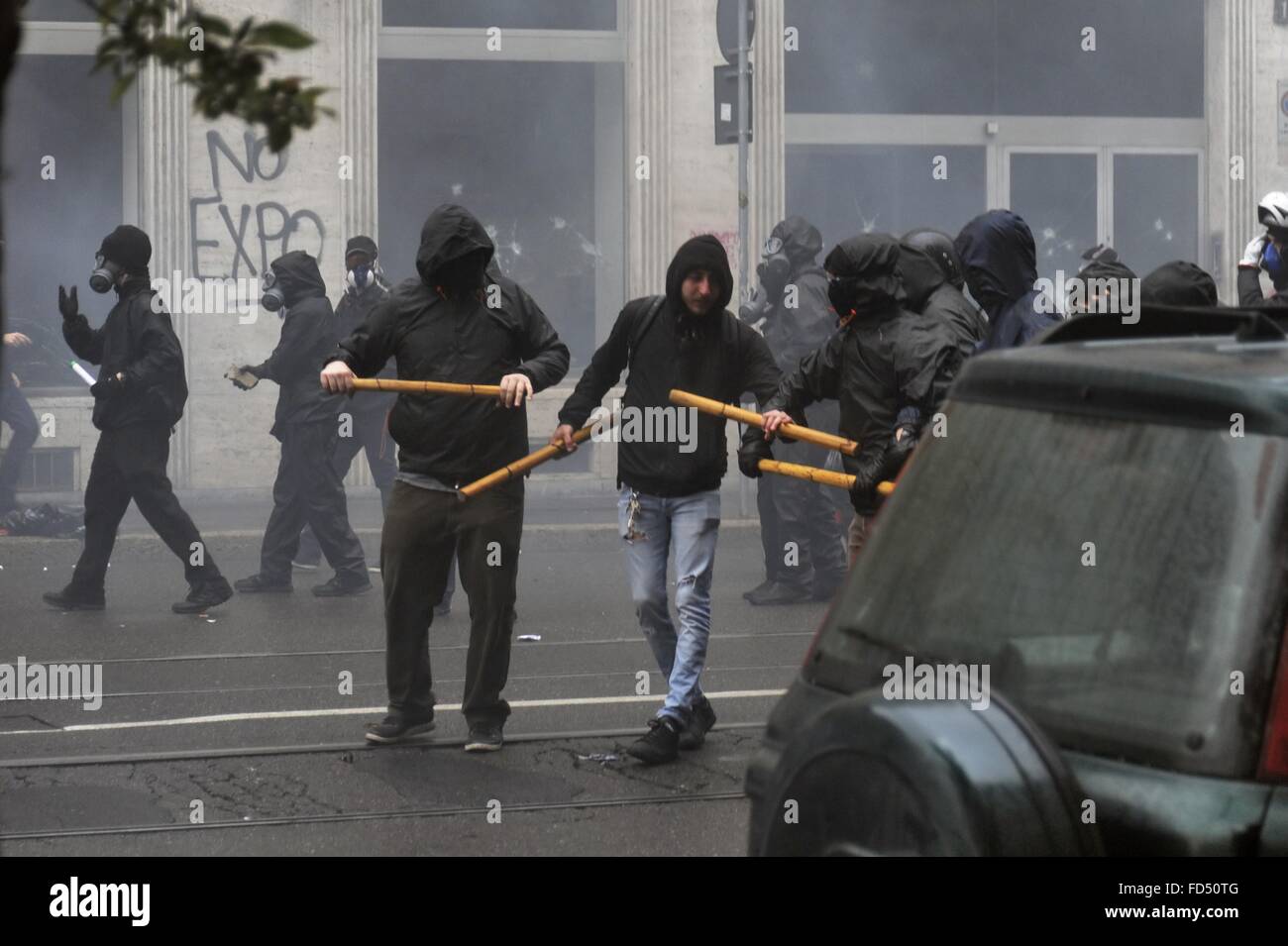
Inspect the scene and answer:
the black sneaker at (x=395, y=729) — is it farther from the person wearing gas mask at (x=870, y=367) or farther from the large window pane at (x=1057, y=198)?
the large window pane at (x=1057, y=198)

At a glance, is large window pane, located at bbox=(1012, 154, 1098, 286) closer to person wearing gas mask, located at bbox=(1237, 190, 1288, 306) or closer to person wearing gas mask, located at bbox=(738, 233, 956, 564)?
person wearing gas mask, located at bbox=(1237, 190, 1288, 306)

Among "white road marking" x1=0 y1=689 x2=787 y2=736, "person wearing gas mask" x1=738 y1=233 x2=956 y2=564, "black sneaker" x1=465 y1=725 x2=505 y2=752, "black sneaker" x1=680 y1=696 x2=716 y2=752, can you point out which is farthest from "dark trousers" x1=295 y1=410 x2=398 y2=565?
"person wearing gas mask" x1=738 y1=233 x2=956 y2=564

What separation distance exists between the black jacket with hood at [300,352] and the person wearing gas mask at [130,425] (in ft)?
3.41

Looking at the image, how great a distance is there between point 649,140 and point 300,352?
6553 millimetres

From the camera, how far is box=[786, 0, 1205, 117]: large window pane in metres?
18.6

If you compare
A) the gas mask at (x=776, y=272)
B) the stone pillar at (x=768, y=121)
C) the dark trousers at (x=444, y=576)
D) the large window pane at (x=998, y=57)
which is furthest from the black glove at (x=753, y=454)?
the large window pane at (x=998, y=57)

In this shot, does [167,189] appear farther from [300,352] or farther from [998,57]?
[998,57]

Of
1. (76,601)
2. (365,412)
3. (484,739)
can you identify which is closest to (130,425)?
(76,601)

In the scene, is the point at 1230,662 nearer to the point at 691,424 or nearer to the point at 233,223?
the point at 691,424

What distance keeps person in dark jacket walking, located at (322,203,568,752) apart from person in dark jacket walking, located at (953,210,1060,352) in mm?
1554

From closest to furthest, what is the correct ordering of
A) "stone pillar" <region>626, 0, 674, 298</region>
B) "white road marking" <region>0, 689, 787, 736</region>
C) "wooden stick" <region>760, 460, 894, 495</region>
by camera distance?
"wooden stick" <region>760, 460, 894, 495</region>
"white road marking" <region>0, 689, 787, 736</region>
"stone pillar" <region>626, 0, 674, 298</region>

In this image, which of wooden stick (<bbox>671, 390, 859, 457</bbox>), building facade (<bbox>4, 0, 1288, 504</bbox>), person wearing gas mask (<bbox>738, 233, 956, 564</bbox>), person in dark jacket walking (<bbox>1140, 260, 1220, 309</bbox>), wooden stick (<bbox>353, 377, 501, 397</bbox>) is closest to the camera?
wooden stick (<bbox>671, 390, 859, 457</bbox>)
